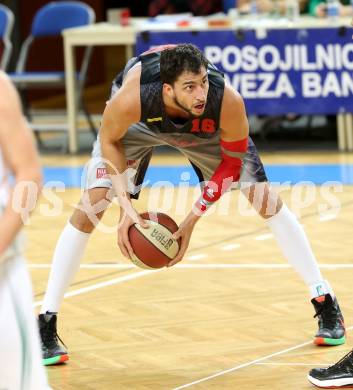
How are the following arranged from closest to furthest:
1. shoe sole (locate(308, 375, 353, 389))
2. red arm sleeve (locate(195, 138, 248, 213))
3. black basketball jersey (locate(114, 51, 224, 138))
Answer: shoe sole (locate(308, 375, 353, 389))
black basketball jersey (locate(114, 51, 224, 138))
red arm sleeve (locate(195, 138, 248, 213))

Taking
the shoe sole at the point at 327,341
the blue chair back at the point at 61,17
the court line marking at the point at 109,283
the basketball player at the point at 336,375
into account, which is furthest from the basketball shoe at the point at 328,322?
the blue chair back at the point at 61,17

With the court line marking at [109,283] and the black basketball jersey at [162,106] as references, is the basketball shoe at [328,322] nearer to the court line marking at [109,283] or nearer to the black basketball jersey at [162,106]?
the black basketball jersey at [162,106]

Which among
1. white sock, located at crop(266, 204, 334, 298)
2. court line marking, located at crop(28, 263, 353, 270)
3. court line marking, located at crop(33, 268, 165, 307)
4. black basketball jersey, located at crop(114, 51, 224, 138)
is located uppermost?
black basketball jersey, located at crop(114, 51, 224, 138)

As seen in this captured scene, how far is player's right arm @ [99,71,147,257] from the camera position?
205 inches

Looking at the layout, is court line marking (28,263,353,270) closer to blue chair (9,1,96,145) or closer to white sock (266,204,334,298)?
white sock (266,204,334,298)

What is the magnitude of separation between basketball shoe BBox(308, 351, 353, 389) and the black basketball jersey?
3.86 ft

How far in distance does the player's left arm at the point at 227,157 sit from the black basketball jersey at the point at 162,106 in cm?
4

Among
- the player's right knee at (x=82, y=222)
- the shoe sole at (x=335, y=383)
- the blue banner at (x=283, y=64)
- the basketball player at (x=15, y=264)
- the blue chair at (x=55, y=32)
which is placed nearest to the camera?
the basketball player at (x=15, y=264)

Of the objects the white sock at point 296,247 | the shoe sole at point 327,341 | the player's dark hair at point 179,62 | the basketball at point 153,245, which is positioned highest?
the player's dark hair at point 179,62

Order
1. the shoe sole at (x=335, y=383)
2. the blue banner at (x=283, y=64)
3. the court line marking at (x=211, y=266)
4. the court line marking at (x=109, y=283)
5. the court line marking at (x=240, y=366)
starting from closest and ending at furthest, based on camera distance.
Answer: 1. the shoe sole at (x=335, y=383)
2. the court line marking at (x=240, y=366)
3. the court line marking at (x=109, y=283)
4. the court line marking at (x=211, y=266)
5. the blue banner at (x=283, y=64)

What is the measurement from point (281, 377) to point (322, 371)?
0.66 feet

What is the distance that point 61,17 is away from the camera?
12352 mm

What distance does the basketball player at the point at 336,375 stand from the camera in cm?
492

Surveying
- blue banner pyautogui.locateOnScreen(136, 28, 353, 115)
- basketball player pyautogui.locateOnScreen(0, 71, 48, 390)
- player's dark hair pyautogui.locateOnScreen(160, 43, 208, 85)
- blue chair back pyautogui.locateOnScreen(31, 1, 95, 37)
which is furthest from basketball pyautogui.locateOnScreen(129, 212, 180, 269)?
blue chair back pyautogui.locateOnScreen(31, 1, 95, 37)
